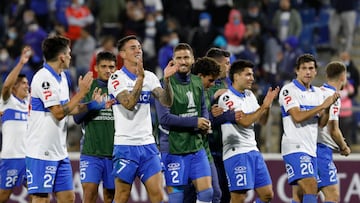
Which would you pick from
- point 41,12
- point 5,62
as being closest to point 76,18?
point 41,12

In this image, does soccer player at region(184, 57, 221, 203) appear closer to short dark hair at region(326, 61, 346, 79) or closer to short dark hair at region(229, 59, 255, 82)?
short dark hair at region(229, 59, 255, 82)

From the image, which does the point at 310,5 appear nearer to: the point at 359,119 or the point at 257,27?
the point at 257,27

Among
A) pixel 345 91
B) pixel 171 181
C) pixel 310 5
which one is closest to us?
pixel 171 181

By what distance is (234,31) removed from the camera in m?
22.2

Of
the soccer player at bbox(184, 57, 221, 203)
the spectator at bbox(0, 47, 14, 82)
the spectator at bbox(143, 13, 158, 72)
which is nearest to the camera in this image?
the soccer player at bbox(184, 57, 221, 203)

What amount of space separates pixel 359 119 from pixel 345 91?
1869mm

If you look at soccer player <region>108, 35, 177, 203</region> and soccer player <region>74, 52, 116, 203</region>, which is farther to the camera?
soccer player <region>74, 52, 116, 203</region>

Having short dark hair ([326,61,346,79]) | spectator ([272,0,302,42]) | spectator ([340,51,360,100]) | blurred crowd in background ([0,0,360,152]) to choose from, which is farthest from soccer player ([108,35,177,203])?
spectator ([272,0,302,42])

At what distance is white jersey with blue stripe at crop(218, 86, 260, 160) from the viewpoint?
13328 millimetres

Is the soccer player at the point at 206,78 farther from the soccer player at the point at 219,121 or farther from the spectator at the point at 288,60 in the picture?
the spectator at the point at 288,60

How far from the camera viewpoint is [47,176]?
39.1 feet

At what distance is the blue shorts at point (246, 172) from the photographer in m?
13.2

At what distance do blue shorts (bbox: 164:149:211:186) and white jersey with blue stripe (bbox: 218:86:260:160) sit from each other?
0.69 metres

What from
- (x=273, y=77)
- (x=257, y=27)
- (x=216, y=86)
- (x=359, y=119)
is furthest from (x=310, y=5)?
(x=216, y=86)
